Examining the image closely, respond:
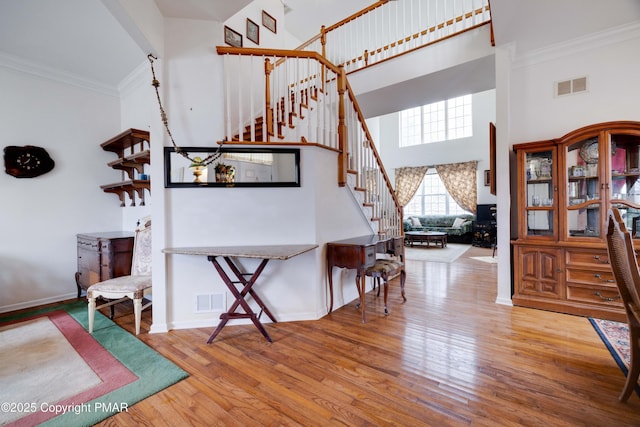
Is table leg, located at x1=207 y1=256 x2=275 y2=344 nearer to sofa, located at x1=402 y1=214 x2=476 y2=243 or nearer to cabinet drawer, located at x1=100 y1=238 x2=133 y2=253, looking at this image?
cabinet drawer, located at x1=100 y1=238 x2=133 y2=253

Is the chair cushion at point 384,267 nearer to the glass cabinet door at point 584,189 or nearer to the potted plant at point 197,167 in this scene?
A: the glass cabinet door at point 584,189

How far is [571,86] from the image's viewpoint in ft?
10.1

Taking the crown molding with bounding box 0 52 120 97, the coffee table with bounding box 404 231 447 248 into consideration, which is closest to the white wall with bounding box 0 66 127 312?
the crown molding with bounding box 0 52 120 97

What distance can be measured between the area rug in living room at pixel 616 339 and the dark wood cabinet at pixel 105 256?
4637mm

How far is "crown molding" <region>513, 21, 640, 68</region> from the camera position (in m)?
2.80

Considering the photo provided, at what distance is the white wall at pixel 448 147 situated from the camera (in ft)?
28.3

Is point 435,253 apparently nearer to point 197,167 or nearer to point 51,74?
point 197,167

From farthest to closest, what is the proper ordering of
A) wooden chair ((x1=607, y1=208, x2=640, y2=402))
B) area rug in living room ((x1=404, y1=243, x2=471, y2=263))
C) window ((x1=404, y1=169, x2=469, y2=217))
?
window ((x1=404, y1=169, x2=469, y2=217)) < area rug in living room ((x1=404, y1=243, x2=471, y2=263)) < wooden chair ((x1=607, y1=208, x2=640, y2=402))

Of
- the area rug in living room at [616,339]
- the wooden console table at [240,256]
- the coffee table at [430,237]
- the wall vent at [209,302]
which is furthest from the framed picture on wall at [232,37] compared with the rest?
the coffee table at [430,237]

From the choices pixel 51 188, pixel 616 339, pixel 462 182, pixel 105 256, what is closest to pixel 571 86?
pixel 616 339

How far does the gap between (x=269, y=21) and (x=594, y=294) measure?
6.05 m

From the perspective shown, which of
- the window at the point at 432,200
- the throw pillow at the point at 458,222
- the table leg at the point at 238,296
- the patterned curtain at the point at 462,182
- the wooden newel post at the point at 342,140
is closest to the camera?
the table leg at the point at 238,296

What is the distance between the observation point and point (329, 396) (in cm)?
171

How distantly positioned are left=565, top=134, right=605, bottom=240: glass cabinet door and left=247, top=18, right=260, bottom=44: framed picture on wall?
4627 millimetres
